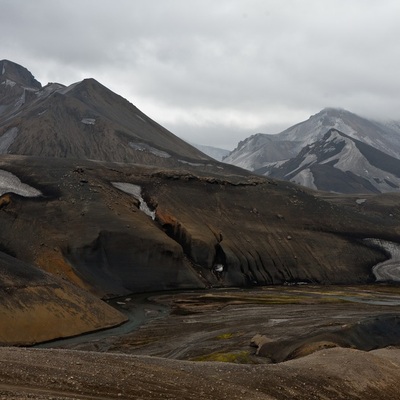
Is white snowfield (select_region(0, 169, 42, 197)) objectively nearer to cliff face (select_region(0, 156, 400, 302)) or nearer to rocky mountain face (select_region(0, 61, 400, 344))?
rocky mountain face (select_region(0, 61, 400, 344))

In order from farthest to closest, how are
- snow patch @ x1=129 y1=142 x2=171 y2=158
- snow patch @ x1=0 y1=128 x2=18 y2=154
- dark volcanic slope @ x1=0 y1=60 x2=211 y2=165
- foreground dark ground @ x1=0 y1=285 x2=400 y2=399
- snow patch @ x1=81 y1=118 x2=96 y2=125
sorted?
snow patch @ x1=81 y1=118 x2=96 y2=125 → snow patch @ x1=129 y1=142 x2=171 y2=158 → dark volcanic slope @ x1=0 y1=60 x2=211 y2=165 → snow patch @ x1=0 y1=128 x2=18 y2=154 → foreground dark ground @ x1=0 y1=285 x2=400 y2=399

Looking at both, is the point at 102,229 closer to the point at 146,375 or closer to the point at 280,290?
the point at 280,290

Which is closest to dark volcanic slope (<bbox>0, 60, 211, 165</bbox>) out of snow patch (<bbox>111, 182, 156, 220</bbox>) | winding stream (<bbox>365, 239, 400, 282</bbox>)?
snow patch (<bbox>111, 182, 156, 220</bbox>)

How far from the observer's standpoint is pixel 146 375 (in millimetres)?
20562

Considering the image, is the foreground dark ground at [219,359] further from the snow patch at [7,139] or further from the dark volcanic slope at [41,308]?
the snow patch at [7,139]

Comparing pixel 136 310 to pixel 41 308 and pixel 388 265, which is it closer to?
pixel 41 308

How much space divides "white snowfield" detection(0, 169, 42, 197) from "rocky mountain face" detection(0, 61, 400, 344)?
0.43 feet

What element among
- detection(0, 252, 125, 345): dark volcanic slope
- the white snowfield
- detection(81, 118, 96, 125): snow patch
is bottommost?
detection(0, 252, 125, 345): dark volcanic slope

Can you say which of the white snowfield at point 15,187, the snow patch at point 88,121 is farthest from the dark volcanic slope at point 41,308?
the snow patch at point 88,121

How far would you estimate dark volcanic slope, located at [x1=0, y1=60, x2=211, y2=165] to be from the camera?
15762 cm

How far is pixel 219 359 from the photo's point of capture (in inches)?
1320

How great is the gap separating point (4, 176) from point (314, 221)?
4732 centimetres

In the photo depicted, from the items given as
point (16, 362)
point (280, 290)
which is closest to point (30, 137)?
point (280, 290)

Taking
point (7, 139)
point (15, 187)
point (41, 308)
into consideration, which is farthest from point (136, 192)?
point (7, 139)
